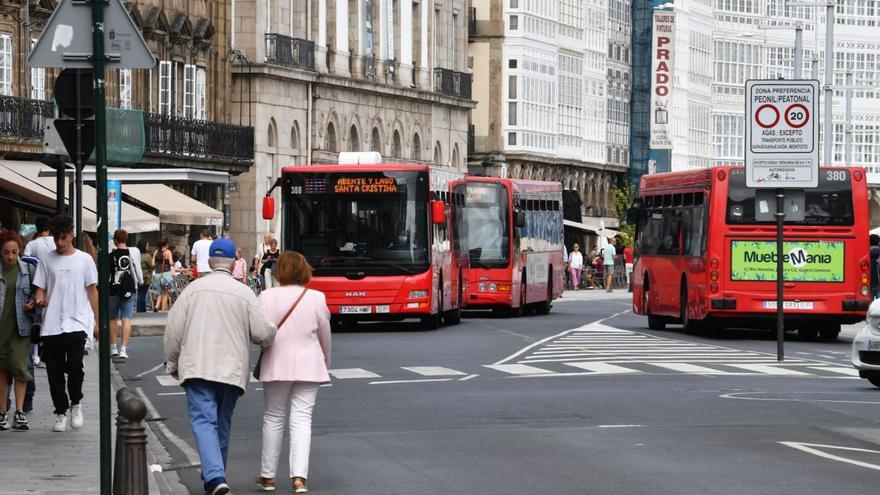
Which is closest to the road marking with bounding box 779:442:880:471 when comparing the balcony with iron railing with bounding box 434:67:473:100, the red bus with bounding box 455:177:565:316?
the red bus with bounding box 455:177:565:316

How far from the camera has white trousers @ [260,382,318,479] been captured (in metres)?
15.8

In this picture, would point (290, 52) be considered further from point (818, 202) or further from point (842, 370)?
point (842, 370)

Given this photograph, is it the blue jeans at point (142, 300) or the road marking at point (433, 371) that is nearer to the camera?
the road marking at point (433, 371)

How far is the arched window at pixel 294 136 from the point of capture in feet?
253

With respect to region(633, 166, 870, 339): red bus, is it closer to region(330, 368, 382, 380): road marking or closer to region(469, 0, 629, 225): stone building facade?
region(330, 368, 382, 380): road marking

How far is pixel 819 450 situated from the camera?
1841 centimetres

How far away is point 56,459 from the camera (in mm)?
17594

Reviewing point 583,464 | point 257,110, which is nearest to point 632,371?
point 583,464

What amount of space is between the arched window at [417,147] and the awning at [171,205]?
29568mm

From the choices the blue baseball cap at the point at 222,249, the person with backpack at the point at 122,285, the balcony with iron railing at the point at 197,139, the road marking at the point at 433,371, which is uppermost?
the balcony with iron railing at the point at 197,139

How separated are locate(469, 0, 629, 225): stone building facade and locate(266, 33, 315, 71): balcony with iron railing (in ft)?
73.3

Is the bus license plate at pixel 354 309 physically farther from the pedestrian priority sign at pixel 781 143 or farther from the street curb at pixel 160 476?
the street curb at pixel 160 476

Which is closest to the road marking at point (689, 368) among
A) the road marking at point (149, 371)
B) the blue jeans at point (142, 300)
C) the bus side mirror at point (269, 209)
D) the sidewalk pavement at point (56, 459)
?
the road marking at point (149, 371)

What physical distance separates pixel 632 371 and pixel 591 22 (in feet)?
283
